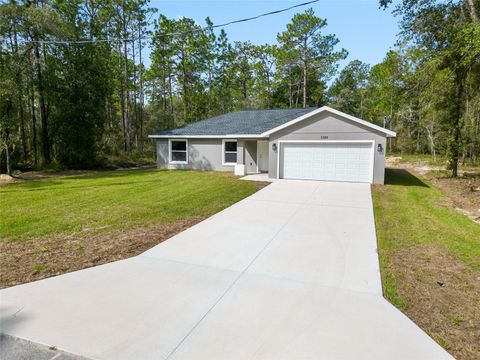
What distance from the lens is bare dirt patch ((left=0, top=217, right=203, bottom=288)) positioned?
407 centimetres

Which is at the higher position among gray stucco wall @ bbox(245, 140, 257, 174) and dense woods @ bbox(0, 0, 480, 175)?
dense woods @ bbox(0, 0, 480, 175)

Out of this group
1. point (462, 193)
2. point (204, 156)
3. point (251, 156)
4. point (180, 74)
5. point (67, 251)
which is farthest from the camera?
point (180, 74)

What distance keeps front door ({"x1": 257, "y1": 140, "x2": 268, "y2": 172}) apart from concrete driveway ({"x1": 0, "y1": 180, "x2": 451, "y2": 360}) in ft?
38.0

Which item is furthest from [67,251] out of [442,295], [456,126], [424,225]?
[456,126]

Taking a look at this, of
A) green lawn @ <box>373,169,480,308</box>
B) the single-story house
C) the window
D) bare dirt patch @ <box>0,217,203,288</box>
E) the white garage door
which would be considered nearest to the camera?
bare dirt patch @ <box>0,217,203,288</box>

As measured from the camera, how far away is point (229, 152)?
17.0 m

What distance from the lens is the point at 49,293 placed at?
11.4 ft

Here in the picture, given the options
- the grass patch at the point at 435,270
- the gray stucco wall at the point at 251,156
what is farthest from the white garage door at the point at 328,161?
the grass patch at the point at 435,270

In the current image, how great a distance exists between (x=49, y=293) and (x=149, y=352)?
1787mm

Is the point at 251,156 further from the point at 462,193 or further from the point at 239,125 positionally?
the point at 462,193

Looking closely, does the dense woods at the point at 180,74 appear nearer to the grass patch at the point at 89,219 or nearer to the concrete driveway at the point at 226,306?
the grass patch at the point at 89,219

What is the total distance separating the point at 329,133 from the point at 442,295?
34.0 ft

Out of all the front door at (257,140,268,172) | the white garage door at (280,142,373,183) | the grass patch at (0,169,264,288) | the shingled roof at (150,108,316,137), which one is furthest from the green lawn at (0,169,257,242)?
the shingled roof at (150,108,316,137)

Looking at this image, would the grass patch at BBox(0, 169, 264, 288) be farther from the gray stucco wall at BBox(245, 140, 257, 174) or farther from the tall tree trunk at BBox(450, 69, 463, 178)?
the tall tree trunk at BBox(450, 69, 463, 178)
